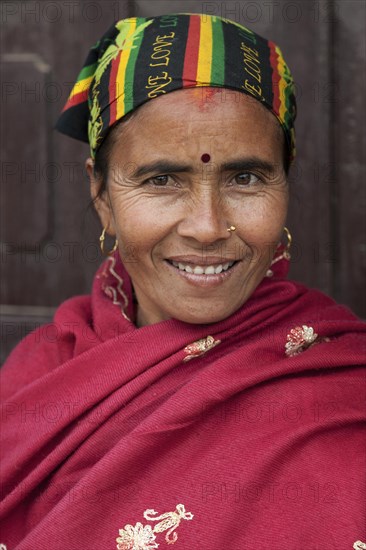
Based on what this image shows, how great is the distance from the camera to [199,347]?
5.95ft

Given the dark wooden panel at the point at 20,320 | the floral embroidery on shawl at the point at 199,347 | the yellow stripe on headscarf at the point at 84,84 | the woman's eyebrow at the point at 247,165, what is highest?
the yellow stripe on headscarf at the point at 84,84

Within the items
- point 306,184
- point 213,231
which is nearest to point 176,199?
point 213,231

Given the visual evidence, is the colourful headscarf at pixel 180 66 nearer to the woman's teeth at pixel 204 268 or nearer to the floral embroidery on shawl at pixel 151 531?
the woman's teeth at pixel 204 268

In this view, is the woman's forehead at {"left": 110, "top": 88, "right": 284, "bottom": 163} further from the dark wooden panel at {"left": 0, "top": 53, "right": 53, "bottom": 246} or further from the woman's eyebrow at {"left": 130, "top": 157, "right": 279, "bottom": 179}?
the dark wooden panel at {"left": 0, "top": 53, "right": 53, "bottom": 246}

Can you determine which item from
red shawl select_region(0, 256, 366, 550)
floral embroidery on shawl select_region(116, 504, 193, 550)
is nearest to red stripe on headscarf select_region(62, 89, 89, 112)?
red shawl select_region(0, 256, 366, 550)

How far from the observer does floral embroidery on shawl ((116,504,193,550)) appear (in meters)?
1.61

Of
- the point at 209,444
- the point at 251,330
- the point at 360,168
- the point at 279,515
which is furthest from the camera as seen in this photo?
the point at 360,168

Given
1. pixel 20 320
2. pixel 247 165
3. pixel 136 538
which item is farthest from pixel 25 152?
pixel 136 538

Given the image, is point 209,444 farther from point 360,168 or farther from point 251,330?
point 360,168

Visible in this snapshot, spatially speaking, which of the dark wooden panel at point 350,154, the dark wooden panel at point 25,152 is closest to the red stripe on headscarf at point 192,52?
→ the dark wooden panel at point 350,154

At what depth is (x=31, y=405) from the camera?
1966 mm

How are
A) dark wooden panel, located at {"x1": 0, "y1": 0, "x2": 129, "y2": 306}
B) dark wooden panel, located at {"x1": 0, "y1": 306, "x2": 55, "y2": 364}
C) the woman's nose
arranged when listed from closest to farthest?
the woman's nose, dark wooden panel, located at {"x1": 0, "y1": 0, "x2": 129, "y2": 306}, dark wooden panel, located at {"x1": 0, "y1": 306, "x2": 55, "y2": 364}

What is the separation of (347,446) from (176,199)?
0.68 m

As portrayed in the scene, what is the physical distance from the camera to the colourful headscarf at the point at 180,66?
5.83ft
